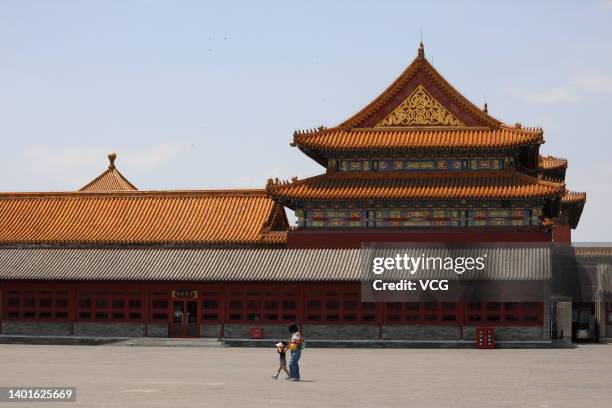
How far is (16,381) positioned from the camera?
35.7m

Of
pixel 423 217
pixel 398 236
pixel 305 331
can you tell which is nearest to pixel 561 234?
pixel 423 217

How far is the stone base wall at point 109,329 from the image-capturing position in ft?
212

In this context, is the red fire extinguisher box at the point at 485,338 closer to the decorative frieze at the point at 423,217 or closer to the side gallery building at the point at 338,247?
the side gallery building at the point at 338,247

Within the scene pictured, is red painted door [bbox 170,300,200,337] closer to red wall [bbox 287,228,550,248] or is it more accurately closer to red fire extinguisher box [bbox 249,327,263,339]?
red fire extinguisher box [bbox 249,327,263,339]

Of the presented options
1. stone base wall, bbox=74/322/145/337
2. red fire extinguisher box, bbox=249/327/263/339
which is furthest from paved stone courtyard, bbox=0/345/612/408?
stone base wall, bbox=74/322/145/337

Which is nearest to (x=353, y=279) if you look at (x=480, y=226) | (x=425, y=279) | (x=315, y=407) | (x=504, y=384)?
(x=425, y=279)

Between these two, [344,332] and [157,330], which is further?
[157,330]

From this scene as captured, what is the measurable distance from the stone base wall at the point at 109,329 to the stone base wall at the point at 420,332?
1355 centimetres

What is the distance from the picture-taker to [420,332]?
202ft

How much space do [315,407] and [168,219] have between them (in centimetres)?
4403

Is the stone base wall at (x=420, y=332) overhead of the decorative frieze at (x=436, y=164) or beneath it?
beneath

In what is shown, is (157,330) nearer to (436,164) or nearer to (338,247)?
(338,247)

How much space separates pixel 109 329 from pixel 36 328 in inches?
170

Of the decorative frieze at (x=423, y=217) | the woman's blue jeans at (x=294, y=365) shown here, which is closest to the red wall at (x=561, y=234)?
the decorative frieze at (x=423, y=217)
